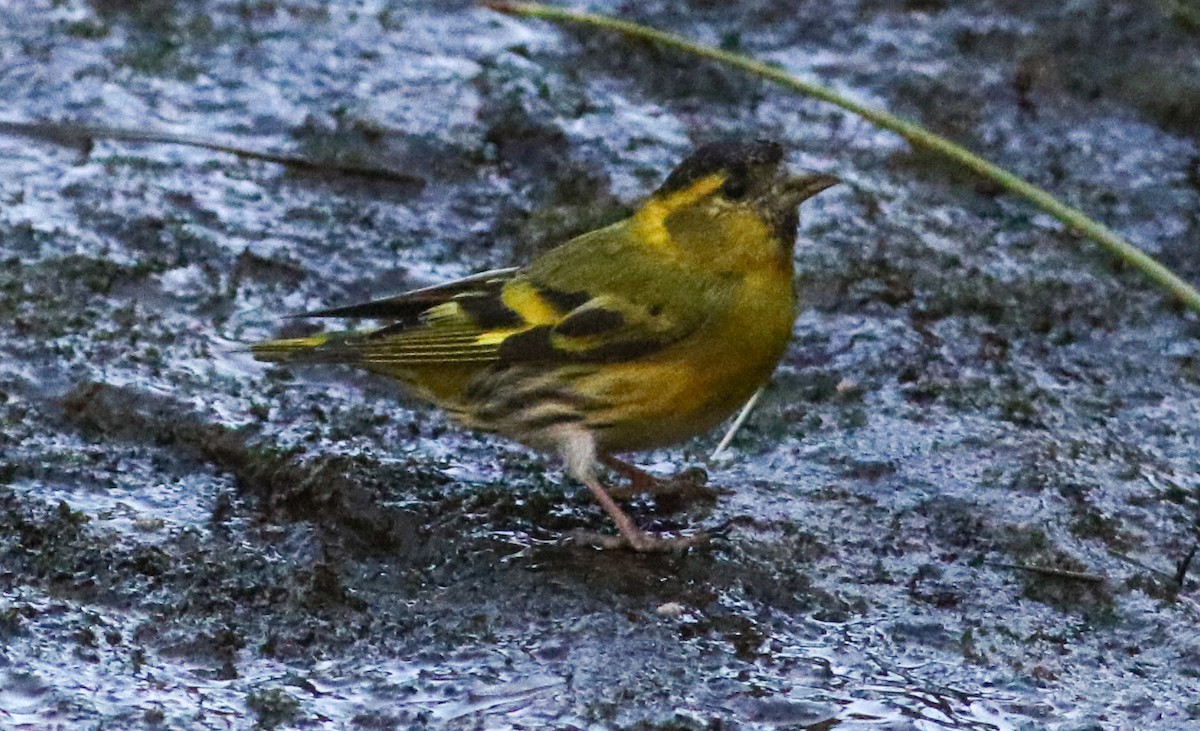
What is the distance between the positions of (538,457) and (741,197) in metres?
0.94

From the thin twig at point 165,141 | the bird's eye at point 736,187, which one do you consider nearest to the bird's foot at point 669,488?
the bird's eye at point 736,187

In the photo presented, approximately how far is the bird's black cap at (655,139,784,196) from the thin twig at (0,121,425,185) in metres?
1.74

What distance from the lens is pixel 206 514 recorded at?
4.66m

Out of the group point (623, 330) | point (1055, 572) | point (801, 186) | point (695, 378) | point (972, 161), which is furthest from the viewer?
point (972, 161)

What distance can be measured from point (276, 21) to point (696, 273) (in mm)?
3417

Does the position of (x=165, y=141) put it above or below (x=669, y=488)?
above

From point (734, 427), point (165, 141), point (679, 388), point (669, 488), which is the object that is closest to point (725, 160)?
point (679, 388)

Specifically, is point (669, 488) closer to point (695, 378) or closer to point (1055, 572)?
point (695, 378)

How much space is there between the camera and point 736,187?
4.98 m

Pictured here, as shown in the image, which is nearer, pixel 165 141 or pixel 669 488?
pixel 669 488

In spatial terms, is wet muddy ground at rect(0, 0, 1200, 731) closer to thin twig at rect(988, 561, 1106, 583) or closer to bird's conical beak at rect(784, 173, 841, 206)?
thin twig at rect(988, 561, 1106, 583)

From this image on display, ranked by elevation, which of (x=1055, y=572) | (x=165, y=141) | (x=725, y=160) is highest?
(x=165, y=141)

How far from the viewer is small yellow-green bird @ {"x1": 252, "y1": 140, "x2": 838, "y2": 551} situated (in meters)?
4.76

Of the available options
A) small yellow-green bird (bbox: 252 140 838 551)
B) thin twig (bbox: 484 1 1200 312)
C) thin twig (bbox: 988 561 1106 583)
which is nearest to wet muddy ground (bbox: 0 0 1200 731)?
thin twig (bbox: 988 561 1106 583)
